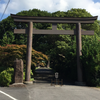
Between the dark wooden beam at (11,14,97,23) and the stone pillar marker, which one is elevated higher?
the dark wooden beam at (11,14,97,23)

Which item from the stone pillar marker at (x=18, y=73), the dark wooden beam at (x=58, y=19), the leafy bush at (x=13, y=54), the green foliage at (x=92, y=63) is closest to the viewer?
the stone pillar marker at (x=18, y=73)

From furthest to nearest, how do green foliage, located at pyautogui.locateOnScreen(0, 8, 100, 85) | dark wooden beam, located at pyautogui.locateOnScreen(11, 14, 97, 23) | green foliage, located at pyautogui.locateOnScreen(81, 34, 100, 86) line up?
dark wooden beam, located at pyautogui.locateOnScreen(11, 14, 97, 23) < green foliage, located at pyautogui.locateOnScreen(0, 8, 100, 85) < green foliage, located at pyautogui.locateOnScreen(81, 34, 100, 86)

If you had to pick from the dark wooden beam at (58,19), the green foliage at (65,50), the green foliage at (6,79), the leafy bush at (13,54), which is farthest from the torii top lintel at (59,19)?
the green foliage at (6,79)

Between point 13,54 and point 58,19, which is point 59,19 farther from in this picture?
point 13,54

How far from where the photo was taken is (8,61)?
15469mm

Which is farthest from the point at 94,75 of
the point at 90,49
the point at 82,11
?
the point at 82,11

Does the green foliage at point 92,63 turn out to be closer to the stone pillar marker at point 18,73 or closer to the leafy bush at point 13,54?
the leafy bush at point 13,54

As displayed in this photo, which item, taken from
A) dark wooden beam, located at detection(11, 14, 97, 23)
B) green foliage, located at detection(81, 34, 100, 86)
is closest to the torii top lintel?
dark wooden beam, located at detection(11, 14, 97, 23)

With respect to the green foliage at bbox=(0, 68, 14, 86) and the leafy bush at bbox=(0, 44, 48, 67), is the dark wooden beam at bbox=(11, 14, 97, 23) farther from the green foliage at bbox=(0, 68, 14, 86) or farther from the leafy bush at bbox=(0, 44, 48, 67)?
the green foliage at bbox=(0, 68, 14, 86)

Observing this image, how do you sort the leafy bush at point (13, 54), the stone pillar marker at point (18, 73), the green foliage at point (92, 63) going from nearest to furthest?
the stone pillar marker at point (18, 73) < the green foliage at point (92, 63) < the leafy bush at point (13, 54)

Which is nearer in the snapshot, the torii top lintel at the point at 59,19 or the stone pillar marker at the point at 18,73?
the stone pillar marker at the point at 18,73

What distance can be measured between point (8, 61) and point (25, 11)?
1877 centimetres

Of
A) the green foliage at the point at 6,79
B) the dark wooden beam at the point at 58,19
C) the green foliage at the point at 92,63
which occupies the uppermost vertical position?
the dark wooden beam at the point at 58,19

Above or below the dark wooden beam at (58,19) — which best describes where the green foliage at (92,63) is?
below
